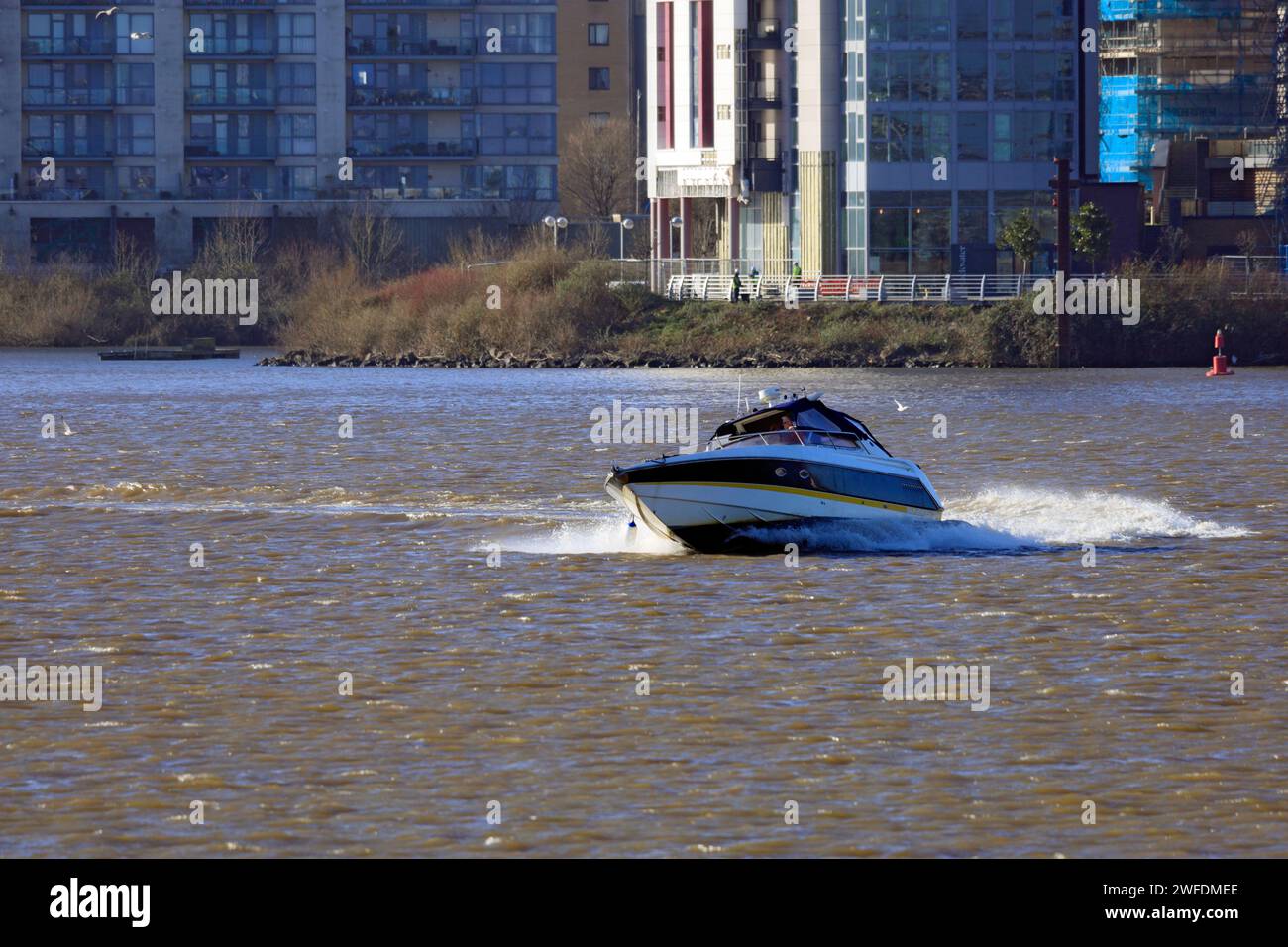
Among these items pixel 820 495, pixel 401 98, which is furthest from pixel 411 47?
pixel 820 495

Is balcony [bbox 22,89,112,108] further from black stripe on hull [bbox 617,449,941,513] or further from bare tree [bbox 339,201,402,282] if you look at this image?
black stripe on hull [bbox 617,449,941,513]

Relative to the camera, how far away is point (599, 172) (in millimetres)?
161500

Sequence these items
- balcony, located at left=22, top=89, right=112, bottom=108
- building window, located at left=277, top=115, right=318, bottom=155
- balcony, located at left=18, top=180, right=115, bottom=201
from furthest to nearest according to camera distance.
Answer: building window, located at left=277, top=115, right=318, bottom=155 → balcony, located at left=22, top=89, right=112, bottom=108 → balcony, located at left=18, top=180, right=115, bottom=201

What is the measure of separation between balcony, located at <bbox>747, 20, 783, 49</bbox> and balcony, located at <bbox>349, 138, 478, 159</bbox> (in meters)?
40.3

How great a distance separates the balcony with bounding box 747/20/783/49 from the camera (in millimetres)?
120000

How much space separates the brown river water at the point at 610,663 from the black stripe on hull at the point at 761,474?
0.99 m

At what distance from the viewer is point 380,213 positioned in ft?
493

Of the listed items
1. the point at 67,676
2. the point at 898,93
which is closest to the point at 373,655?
the point at 67,676

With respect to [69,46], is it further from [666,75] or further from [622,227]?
[666,75]

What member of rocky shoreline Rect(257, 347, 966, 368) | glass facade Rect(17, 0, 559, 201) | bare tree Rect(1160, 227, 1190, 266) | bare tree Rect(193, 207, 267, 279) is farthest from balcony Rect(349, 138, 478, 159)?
bare tree Rect(1160, 227, 1190, 266)

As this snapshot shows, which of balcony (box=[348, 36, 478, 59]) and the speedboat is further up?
balcony (box=[348, 36, 478, 59])

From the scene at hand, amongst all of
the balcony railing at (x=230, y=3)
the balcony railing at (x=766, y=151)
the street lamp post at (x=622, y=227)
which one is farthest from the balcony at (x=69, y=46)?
the balcony railing at (x=766, y=151)

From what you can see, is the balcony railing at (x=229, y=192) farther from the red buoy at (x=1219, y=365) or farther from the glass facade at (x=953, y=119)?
the red buoy at (x=1219, y=365)

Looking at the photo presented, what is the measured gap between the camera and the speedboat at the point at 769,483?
37.0 m
